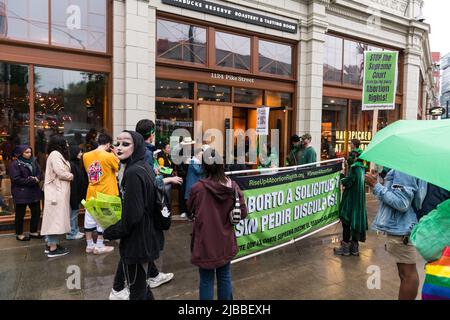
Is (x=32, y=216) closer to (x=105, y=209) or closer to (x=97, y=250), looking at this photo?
(x=97, y=250)

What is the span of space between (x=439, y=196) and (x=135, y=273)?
3.14 metres

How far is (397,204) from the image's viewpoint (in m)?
3.39

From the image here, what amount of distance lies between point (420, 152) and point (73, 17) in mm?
7200

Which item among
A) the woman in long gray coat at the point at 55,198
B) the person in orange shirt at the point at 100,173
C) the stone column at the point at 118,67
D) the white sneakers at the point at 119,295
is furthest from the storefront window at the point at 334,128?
the white sneakers at the point at 119,295

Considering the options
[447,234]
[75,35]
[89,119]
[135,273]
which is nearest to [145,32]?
[75,35]

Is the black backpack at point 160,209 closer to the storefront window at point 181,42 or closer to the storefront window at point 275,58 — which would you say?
the storefront window at point 181,42

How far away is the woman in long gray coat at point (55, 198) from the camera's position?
5.41 m

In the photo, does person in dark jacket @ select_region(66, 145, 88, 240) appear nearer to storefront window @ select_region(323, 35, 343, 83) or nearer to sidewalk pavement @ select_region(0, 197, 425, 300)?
sidewalk pavement @ select_region(0, 197, 425, 300)

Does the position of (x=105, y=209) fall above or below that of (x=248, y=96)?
below

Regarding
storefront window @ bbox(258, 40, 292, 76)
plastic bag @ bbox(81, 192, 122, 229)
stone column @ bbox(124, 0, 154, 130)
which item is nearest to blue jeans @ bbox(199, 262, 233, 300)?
plastic bag @ bbox(81, 192, 122, 229)

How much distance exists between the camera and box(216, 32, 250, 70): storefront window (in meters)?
8.81

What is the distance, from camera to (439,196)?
3.43m

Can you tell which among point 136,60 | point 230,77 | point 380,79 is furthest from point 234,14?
point 380,79
